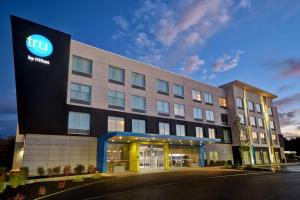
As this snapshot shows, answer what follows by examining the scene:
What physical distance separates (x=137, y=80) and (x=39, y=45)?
1425cm

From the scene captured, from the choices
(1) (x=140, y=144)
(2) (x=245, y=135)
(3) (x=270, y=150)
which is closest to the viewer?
(1) (x=140, y=144)

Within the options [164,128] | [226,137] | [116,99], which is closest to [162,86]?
[164,128]

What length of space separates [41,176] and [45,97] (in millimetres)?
8213

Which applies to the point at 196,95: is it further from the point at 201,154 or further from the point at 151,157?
the point at 151,157

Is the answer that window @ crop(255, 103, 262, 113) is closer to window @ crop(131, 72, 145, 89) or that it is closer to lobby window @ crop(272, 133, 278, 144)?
lobby window @ crop(272, 133, 278, 144)

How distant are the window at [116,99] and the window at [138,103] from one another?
1707 mm

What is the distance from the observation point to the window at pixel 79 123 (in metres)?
26.3

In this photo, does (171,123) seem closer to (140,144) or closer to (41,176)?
(140,144)

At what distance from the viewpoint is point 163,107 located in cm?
3628

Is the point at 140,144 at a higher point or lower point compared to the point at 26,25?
lower

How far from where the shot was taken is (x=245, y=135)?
46.2 metres

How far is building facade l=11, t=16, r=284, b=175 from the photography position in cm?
2375

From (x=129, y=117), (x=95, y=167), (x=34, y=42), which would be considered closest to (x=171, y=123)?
(x=129, y=117)

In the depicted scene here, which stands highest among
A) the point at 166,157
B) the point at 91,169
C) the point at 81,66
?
the point at 81,66
